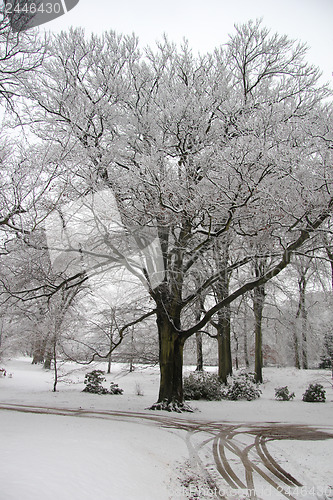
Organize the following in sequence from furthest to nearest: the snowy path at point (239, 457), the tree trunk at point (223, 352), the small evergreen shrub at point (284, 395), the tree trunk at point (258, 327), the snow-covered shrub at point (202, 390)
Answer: the tree trunk at point (258, 327) < the tree trunk at point (223, 352) < the small evergreen shrub at point (284, 395) < the snow-covered shrub at point (202, 390) < the snowy path at point (239, 457)

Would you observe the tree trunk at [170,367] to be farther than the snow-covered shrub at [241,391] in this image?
No

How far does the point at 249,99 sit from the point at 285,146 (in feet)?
12.6

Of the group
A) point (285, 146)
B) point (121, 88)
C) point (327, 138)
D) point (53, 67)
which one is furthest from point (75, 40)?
point (327, 138)

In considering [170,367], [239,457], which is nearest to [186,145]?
[170,367]

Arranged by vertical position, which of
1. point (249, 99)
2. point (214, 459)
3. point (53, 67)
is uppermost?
point (53, 67)

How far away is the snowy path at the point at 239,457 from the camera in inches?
173

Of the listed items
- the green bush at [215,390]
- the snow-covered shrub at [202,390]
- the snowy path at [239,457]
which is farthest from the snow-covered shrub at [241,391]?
the snowy path at [239,457]

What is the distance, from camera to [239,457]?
5.75 metres

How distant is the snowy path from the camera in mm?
4406

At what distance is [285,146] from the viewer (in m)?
6.78

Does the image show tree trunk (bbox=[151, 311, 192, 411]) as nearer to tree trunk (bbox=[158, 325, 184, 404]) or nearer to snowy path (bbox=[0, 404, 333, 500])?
tree trunk (bbox=[158, 325, 184, 404])

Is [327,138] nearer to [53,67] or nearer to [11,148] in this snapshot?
[11,148]

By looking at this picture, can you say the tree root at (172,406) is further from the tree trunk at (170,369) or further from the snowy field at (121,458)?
the snowy field at (121,458)

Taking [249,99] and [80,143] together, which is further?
[249,99]
